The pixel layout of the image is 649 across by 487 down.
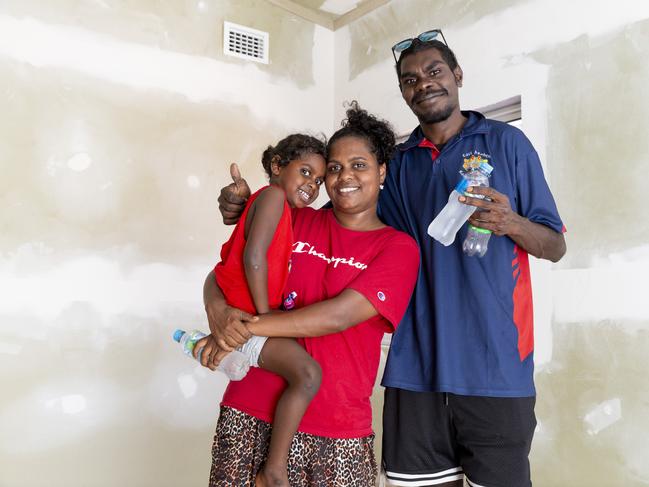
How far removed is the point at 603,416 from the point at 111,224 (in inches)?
92.8

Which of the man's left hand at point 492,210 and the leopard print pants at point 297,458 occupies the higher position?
the man's left hand at point 492,210

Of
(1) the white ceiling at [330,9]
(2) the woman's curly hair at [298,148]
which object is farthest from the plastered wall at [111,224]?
(2) the woman's curly hair at [298,148]

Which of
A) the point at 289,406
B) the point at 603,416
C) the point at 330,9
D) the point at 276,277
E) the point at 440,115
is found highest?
the point at 330,9

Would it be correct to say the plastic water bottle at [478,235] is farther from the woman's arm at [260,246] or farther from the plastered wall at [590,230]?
the plastered wall at [590,230]

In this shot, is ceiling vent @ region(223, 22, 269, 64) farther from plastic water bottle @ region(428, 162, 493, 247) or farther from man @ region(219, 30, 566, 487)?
plastic water bottle @ region(428, 162, 493, 247)

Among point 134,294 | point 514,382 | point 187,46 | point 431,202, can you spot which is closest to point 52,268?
point 134,294

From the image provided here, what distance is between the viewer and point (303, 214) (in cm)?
166

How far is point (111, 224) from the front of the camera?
2881mm

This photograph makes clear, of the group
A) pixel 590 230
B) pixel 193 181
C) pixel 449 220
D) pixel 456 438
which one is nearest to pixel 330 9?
pixel 193 181

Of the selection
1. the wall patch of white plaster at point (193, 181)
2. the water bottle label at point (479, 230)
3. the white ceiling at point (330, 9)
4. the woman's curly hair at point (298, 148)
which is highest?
the white ceiling at point (330, 9)

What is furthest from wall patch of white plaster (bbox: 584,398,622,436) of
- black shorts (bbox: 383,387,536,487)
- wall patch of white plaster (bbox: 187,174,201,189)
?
wall patch of white plaster (bbox: 187,174,201,189)

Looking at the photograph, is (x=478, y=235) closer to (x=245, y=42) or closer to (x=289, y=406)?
(x=289, y=406)

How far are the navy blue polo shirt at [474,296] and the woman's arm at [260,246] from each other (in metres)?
0.42

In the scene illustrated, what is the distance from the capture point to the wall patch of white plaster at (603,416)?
2094 mm
